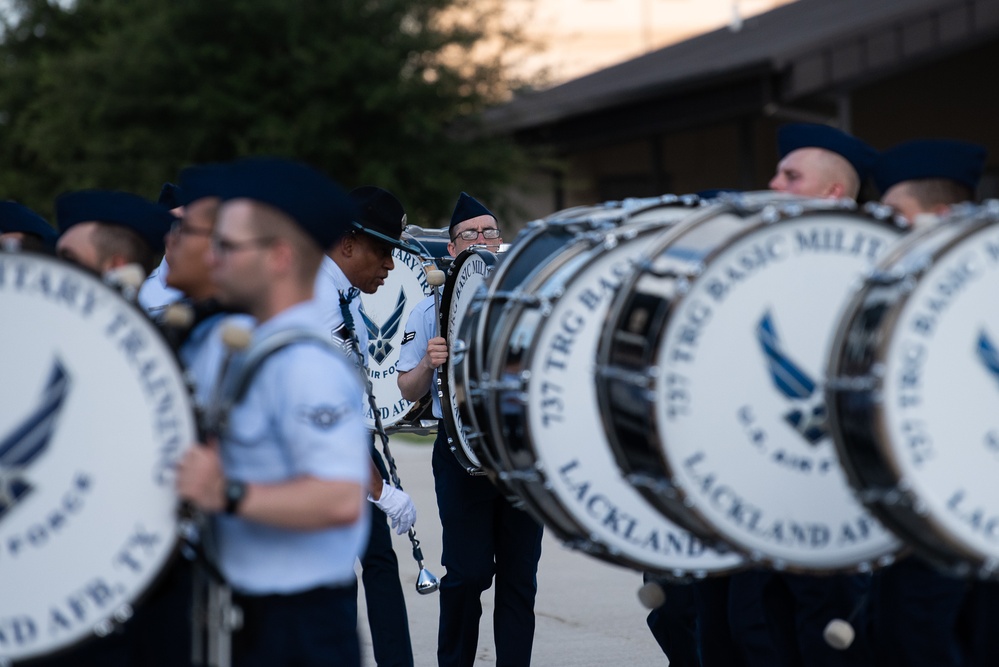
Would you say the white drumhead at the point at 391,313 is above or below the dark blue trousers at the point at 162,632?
above

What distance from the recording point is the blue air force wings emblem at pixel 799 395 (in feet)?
11.2

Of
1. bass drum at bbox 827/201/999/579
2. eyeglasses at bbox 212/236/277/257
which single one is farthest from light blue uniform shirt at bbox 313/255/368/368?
bass drum at bbox 827/201/999/579

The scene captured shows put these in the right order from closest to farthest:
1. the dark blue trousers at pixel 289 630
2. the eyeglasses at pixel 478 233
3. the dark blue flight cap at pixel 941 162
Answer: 1. the dark blue trousers at pixel 289 630
2. the dark blue flight cap at pixel 941 162
3. the eyeglasses at pixel 478 233

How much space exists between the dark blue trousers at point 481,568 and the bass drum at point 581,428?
168cm

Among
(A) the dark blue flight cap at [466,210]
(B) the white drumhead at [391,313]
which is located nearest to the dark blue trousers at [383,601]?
(A) the dark blue flight cap at [466,210]

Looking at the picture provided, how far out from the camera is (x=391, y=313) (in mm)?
7234

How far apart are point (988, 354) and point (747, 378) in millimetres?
514

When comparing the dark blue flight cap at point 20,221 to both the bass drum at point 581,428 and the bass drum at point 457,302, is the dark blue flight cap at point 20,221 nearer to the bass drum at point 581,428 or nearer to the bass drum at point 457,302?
the bass drum at point 457,302

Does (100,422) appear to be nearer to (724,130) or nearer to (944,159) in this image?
(944,159)

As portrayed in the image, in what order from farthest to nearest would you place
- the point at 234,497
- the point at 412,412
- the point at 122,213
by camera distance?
1. the point at 412,412
2. the point at 122,213
3. the point at 234,497

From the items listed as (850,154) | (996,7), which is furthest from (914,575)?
(996,7)

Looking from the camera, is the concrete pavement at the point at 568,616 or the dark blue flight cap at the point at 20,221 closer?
the dark blue flight cap at the point at 20,221

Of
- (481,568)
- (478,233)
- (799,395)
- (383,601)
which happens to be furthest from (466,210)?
(799,395)

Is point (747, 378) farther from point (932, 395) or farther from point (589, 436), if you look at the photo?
point (589, 436)
